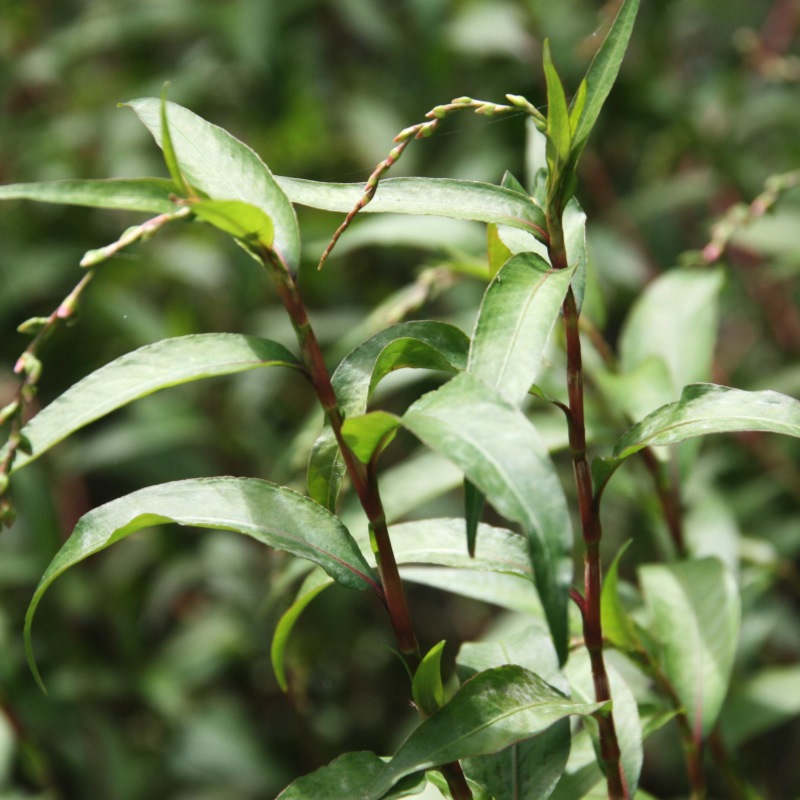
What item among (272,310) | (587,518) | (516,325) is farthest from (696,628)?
(272,310)

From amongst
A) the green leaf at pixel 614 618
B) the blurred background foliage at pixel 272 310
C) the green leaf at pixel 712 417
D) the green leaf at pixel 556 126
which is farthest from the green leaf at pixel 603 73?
the blurred background foliage at pixel 272 310

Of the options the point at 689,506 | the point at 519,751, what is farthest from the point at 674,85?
the point at 519,751

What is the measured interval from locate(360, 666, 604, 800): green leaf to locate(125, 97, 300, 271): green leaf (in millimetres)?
191

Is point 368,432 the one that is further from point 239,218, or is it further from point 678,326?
point 678,326

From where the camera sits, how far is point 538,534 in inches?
11.9

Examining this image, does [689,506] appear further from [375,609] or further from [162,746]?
[162,746]

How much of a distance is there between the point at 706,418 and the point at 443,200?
144 millimetres

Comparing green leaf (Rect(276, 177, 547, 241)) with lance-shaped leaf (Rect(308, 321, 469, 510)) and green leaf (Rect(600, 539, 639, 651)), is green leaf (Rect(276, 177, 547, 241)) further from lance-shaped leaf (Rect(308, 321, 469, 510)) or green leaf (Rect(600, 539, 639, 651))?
green leaf (Rect(600, 539, 639, 651))

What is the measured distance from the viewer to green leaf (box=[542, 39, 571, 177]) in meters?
0.38

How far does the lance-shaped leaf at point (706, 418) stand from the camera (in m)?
0.40

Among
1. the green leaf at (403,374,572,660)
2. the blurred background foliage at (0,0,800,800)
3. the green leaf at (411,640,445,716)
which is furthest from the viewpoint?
the blurred background foliage at (0,0,800,800)

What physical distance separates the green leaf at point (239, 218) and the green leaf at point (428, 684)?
0.59 feet

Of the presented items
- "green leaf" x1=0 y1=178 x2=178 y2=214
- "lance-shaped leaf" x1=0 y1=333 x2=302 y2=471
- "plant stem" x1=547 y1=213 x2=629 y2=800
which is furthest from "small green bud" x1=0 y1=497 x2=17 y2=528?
"plant stem" x1=547 y1=213 x2=629 y2=800

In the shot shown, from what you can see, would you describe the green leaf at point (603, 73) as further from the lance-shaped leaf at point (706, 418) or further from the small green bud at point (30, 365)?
the small green bud at point (30, 365)
